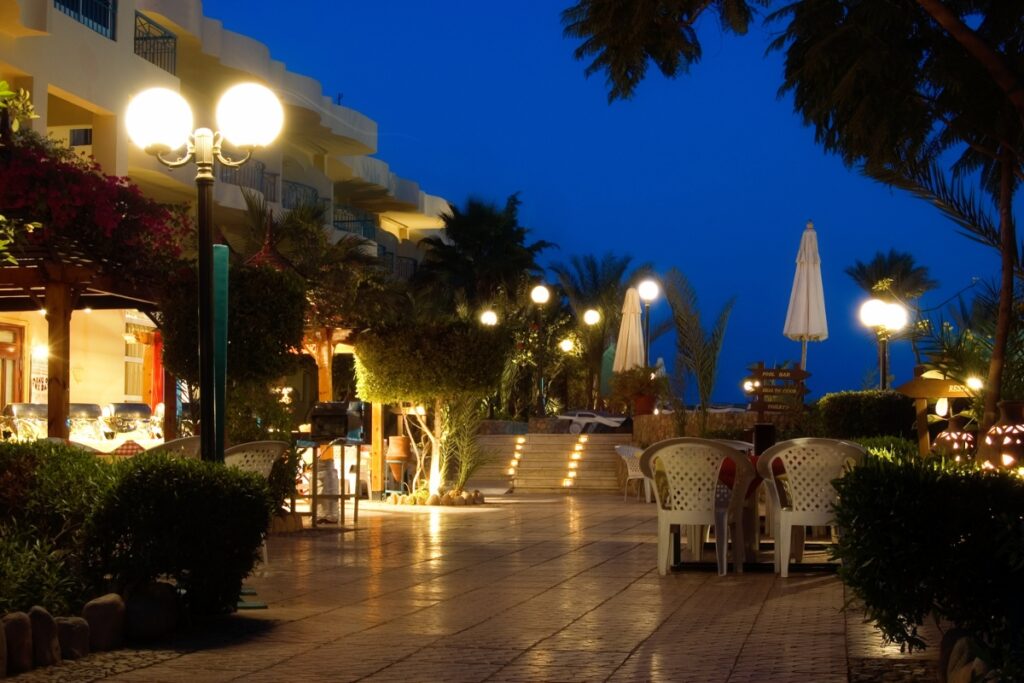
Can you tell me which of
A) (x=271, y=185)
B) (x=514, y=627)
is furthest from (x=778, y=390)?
(x=271, y=185)

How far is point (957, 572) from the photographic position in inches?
205

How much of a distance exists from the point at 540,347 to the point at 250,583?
18.9 m

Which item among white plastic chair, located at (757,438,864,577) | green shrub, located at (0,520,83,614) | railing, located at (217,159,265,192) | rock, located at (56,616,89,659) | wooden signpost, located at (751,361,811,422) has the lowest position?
rock, located at (56,616,89,659)

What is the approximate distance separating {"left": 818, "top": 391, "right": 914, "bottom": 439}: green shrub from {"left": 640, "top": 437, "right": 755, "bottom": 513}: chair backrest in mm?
8928

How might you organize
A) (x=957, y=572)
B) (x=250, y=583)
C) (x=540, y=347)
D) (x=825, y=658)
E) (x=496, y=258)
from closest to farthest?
(x=957, y=572), (x=825, y=658), (x=250, y=583), (x=540, y=347), (x=496, y=258)

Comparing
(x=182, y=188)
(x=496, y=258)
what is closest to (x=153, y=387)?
(x=182, y=188)

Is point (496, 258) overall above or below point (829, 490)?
above

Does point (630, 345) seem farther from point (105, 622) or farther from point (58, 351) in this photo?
point (105, 622)

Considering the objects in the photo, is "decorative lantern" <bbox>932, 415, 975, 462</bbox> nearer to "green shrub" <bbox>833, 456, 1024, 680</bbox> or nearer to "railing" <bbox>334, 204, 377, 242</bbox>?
"green shrub" <bbox>833, 456, 1024, 680</bbox>

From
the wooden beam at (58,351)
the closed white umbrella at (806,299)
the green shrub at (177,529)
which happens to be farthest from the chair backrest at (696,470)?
the closed white umbrella at (806,299)

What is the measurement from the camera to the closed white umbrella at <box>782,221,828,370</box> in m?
20.6

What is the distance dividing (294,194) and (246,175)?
4216mm

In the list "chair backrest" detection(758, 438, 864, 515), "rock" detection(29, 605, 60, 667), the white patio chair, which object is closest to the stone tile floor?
"rock" detection(29, 605, 60, 667)

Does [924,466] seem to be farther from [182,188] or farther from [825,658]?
[182,188]
